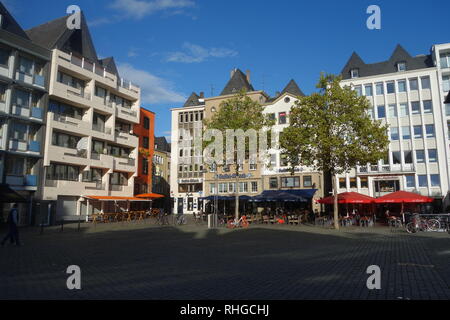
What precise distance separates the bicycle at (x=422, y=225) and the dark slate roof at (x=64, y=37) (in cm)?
3401

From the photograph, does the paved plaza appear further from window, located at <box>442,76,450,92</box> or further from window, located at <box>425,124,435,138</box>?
window, located at <box>442,76,450,92</box>

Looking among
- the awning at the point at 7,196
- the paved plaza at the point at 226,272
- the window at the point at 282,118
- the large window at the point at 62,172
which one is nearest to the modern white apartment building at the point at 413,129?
the window at the point at 282,118

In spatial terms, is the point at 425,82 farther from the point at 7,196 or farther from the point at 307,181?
the point at 7,196

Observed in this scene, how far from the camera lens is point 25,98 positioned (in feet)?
104

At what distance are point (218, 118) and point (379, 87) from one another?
24846mm

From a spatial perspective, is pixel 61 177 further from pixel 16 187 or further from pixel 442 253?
pixel 442 253

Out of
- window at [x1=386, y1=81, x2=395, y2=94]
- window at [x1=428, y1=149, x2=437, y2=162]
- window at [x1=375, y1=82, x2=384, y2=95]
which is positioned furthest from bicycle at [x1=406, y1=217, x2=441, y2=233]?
window at [x1=375, y1=82, x2=384, y2=95]

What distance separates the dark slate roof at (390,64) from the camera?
46.4 metres

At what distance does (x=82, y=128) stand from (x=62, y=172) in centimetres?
487

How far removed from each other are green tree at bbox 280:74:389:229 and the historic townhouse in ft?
70.1

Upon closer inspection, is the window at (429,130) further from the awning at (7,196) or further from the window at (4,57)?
the window at (4,57)

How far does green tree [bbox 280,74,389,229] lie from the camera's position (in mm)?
26281

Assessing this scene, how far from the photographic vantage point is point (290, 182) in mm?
47094
